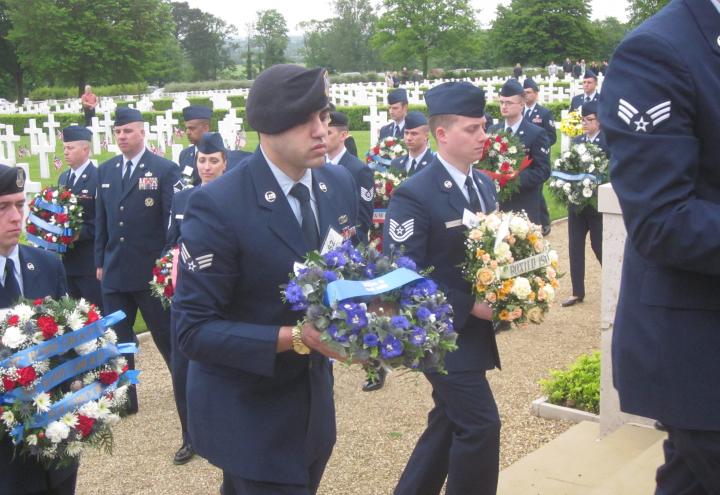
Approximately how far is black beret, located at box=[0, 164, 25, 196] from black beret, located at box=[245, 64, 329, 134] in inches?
55.6

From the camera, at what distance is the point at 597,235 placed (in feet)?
34.3

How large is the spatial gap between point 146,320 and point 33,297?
318 centimetres

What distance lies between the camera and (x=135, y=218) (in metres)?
7.66

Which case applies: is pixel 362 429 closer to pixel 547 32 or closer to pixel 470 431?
pixel 470 431

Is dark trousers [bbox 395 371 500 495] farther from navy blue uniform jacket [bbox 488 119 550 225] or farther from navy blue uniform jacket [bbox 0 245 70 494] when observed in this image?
navy blue uniform jacket [bbox 488 119 550 225]

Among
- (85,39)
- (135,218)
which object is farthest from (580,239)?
(85,39)

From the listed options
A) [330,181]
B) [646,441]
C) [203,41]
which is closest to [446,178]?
[330,181]

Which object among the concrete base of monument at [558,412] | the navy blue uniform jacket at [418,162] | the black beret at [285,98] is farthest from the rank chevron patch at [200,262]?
the navy blue uniform jacket at [418,162]

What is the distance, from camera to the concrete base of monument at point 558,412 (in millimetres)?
6508

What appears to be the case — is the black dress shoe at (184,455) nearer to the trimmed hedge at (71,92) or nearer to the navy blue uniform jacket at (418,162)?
the navy blue uniform jacket at (418,162)

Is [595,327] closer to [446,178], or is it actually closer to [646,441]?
[646,441]

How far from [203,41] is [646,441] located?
4676 inches

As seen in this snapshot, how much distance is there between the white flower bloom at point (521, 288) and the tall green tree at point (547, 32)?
86336mm

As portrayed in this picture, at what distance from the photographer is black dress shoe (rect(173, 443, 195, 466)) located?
20.7 ft
